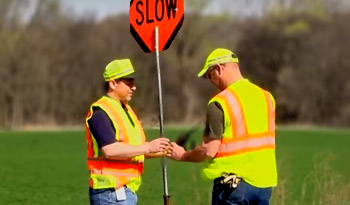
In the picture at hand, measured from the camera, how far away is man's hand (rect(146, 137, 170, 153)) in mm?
6323

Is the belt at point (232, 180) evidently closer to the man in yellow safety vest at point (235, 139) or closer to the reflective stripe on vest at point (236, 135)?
the man in yellow safety vest at point (235, 139)

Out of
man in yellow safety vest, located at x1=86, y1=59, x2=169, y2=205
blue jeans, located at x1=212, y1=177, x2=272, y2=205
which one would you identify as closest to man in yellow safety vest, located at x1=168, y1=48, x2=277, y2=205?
blue jeans, located at x1=212, y1=177, x2=272, y2=205

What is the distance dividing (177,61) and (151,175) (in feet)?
166

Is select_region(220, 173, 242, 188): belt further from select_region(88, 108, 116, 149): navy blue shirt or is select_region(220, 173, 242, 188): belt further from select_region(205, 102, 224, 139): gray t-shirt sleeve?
select_region(88, 108, 116, 149): navy blue shirt

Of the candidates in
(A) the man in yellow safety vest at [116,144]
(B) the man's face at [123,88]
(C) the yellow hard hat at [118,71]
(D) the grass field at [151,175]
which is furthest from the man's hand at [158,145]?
(D) the grass field at [151,175]

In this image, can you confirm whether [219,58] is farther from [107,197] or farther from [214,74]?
[107,197]

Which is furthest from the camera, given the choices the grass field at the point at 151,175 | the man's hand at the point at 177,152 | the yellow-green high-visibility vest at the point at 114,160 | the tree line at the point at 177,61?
the tree line at the point at 177,61

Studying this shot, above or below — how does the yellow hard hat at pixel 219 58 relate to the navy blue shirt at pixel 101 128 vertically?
above

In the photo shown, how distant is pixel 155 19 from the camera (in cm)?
718

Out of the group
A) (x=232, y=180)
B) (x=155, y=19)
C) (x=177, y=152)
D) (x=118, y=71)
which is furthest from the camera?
(x=155, y=19)

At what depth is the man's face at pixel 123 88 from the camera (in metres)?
6.45

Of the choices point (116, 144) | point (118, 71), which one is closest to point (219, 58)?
point (118, 71)

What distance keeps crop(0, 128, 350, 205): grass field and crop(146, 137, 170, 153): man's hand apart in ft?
5.11

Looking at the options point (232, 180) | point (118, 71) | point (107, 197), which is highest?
point (118, 71)
